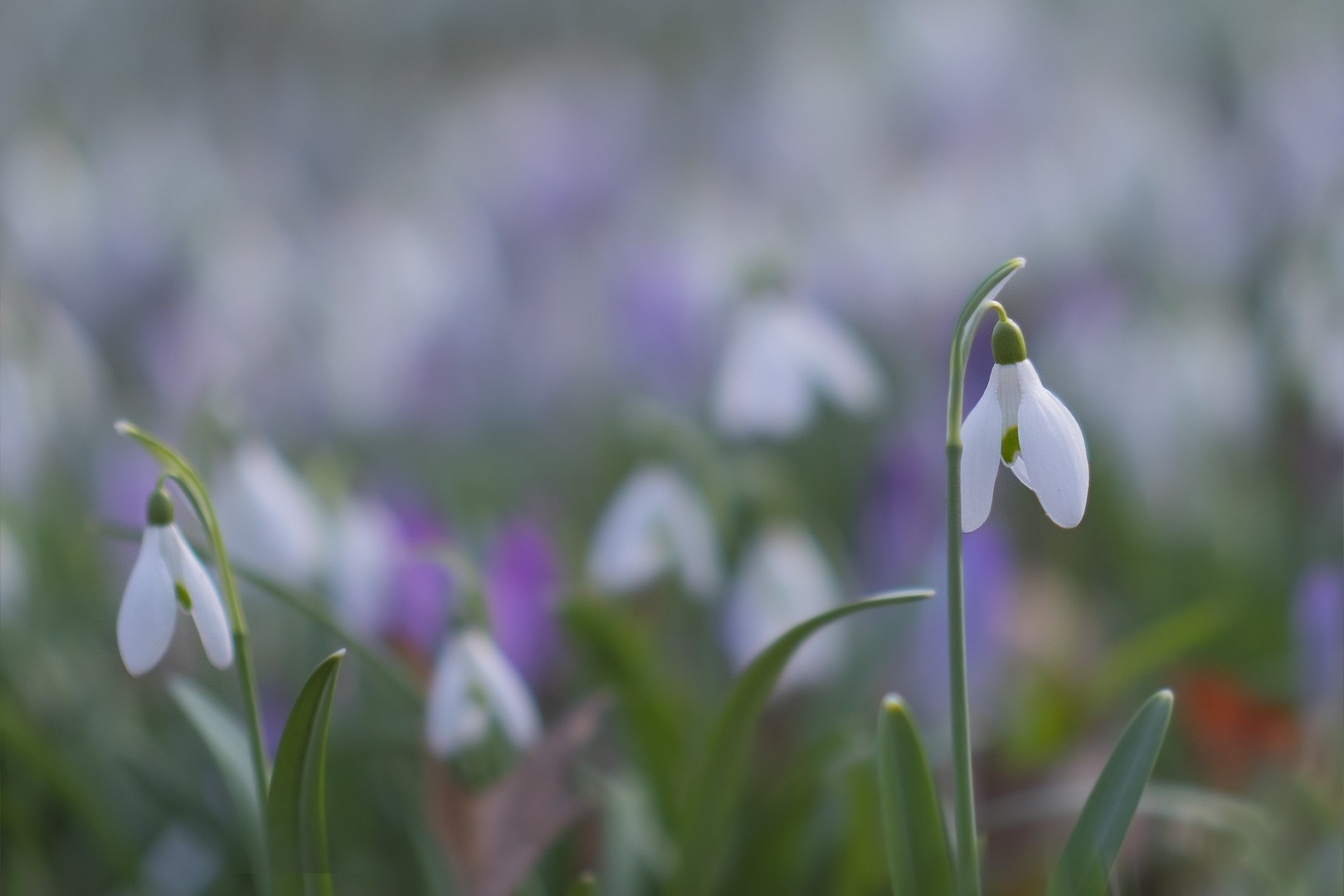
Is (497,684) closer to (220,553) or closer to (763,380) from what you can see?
(220,553)

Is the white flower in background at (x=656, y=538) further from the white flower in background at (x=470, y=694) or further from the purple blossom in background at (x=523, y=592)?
the white flower in background at (x=470, y=694)

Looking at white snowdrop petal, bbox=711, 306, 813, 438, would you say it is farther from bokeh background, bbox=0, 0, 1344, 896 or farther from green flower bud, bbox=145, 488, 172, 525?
green flower bud, bbox=145, 488, 172, 525

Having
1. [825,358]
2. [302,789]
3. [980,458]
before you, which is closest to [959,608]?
[980,458]

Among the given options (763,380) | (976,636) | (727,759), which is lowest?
(976,636)

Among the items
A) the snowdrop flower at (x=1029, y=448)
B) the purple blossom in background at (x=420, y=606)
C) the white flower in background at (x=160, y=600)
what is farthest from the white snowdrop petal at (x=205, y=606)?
the purple blossom in background at (x=420, y=606)

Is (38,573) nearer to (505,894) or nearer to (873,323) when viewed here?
(505,894)
